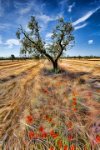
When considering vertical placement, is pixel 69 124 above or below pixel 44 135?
above

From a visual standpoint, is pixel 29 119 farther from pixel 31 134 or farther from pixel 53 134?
pixel 53 134

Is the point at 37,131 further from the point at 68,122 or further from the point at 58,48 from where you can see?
the point at 58,48

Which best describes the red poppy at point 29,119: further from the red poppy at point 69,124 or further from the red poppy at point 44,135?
the red poppy at point 69,124

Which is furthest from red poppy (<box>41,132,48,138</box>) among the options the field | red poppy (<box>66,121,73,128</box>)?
red poppy (<box>66,121,73,128</box>)

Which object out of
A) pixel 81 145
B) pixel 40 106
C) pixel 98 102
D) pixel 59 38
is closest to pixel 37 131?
pixel 81 145

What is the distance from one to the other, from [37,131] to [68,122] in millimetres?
1401

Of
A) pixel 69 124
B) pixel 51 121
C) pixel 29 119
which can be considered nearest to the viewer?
pixel 69 124

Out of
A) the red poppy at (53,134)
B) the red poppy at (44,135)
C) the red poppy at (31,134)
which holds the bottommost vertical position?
the red poppy at (31,134)

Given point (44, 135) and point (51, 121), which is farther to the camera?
point (51, 121)

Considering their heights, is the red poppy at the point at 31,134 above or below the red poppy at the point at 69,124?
below

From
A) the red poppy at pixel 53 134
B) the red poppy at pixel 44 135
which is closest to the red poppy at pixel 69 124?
the red poppy at pixel 53 134

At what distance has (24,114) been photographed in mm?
7461

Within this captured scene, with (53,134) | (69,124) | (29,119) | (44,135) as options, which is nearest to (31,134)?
(44,135)

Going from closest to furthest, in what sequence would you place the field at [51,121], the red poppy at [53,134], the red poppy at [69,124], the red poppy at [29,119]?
the field at [51,121]
the red poppy at [53,134]
the red poppy at [69,124]
the red poppy at [29,119]
